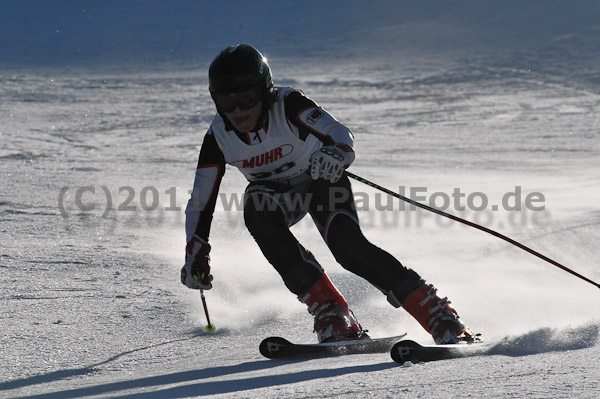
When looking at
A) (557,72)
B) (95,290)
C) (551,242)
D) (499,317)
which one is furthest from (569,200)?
(557,72)

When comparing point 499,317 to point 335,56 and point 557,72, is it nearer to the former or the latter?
point 557,72

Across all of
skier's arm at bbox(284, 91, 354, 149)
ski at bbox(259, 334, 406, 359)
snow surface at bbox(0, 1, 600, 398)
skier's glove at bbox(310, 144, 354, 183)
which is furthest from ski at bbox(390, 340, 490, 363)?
skier's arm at bbox(284, 91, 354, 149)

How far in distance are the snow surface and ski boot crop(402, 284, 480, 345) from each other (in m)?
0.19

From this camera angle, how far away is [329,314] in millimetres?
3592

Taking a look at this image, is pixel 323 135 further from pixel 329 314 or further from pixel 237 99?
pixel 329 314

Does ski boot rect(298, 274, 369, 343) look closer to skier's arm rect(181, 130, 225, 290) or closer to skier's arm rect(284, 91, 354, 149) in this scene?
skier's arm rect(181, 130, 225, 290)

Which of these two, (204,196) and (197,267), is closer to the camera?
(197,267)

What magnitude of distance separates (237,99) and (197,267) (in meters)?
0.76

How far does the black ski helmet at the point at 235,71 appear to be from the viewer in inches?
136

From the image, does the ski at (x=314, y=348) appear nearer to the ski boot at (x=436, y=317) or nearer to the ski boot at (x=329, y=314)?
the ski boot at (x=329, y=314)

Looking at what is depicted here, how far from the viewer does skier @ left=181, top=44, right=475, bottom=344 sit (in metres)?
3.50

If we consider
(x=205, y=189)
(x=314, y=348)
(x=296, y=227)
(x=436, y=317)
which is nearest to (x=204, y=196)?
(x=205, y=189)

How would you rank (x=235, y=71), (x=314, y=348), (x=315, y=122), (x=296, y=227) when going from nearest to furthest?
(x=314, y=348) < (x=235, y=71) < (x=315, y=122) < (x=296, y=227)

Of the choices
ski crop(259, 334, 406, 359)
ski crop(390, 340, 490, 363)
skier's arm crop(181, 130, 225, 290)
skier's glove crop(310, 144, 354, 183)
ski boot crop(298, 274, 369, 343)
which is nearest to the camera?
ski crop(390, 340, 490, 363)
